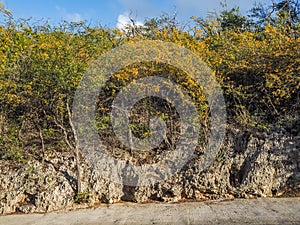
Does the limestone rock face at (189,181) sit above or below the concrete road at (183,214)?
above

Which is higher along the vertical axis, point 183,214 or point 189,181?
point 189,181

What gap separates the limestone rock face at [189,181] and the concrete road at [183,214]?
232 millimetres

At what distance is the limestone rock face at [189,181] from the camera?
5.26 meters

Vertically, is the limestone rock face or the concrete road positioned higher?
the limestone rock face

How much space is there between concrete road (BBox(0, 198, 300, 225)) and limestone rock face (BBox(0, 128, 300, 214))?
232mm

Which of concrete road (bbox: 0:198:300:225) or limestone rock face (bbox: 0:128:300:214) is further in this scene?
limestone rock face (bbox: 0:128:300:214)

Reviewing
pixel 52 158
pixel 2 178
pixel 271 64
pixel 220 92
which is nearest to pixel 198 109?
pixel 220 92

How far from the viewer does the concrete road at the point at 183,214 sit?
4.28m

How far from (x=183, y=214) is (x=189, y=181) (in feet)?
2.96

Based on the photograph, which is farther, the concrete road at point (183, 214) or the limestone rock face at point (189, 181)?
the limestone rock face at point (189, 181)

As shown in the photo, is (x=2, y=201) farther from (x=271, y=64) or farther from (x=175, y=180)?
(x=271, y=64)

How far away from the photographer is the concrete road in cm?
428

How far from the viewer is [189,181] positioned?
5.47m

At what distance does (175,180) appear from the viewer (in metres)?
5.54
